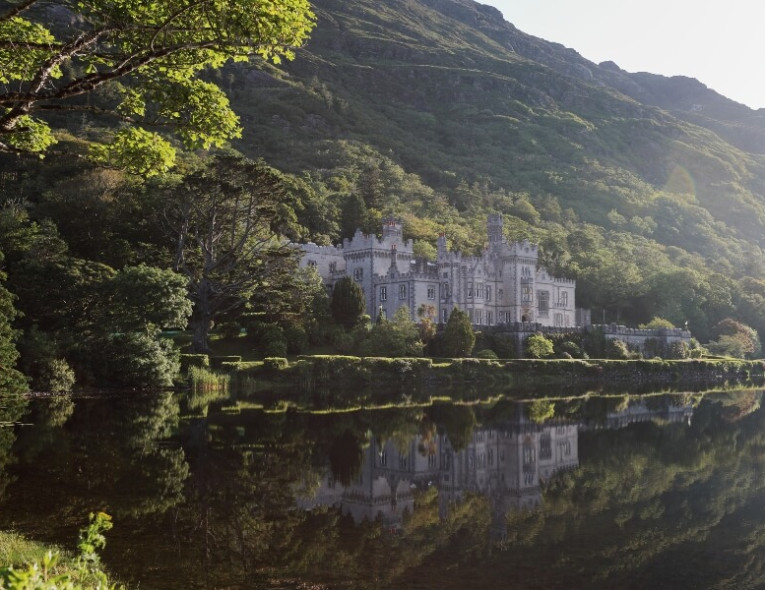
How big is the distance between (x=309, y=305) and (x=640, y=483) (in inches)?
1990

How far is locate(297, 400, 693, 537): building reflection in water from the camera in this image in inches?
829

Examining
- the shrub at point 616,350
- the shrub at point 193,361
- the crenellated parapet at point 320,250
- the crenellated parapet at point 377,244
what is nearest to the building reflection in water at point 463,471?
the shrub at point 193,361

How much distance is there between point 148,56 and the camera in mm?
13211

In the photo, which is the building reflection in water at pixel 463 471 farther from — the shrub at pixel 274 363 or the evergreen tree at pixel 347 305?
the evergreen tree at pixel 347 305

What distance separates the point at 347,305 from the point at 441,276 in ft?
54.0

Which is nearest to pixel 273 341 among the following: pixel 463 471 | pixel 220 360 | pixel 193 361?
pixel 220 360

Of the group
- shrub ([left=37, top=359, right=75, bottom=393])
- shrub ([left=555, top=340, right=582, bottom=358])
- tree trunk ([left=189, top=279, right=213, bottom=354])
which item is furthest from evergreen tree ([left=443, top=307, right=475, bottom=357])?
shrub ([left=37, top=359, right=75, bottom=393])

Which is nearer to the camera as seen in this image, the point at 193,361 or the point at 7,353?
the point at 7,353

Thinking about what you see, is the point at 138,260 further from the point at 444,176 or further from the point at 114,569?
the point at 444,176

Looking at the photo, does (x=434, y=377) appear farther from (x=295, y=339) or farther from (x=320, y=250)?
(x=320, y=250)

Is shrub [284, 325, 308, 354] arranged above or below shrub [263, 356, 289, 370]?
above

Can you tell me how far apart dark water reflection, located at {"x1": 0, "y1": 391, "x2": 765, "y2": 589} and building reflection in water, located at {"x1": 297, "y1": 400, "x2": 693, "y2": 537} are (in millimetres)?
107

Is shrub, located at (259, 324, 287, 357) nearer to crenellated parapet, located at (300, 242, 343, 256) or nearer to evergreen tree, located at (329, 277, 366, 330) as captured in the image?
evergreen tree, located at (329, 277, 366, 330)

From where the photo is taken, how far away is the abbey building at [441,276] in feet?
288
